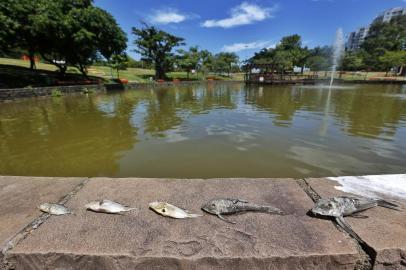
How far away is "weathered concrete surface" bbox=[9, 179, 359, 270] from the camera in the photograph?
133cm

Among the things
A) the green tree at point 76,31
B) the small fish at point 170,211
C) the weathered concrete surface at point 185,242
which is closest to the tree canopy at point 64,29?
the green tree at point 76,31

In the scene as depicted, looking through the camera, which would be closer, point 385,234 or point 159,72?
point 385,234

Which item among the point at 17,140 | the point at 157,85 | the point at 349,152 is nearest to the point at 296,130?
the point at 349,152

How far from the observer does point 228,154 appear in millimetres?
4488

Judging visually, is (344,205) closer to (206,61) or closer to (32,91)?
(32,91)

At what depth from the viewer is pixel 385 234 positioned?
4.82ft

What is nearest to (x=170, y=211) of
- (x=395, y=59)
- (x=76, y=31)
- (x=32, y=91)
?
(x=32, y=91)

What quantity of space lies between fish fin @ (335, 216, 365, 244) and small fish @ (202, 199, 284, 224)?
0.40 meters

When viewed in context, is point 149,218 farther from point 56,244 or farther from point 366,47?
point 366,47

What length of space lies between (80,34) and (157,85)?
42.9ft

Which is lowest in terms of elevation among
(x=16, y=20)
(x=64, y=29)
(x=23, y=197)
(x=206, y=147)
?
(x=206, y=147)

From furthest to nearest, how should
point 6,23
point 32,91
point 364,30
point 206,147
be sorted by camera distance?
point 364,30 < point 32,91 < point 6,23 < point 206,147

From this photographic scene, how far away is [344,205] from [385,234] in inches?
11.5

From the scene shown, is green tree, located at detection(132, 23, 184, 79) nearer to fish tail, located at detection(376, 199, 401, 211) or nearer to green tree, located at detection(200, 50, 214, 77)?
green tree, located at detection(200, 50, 214, 77)
